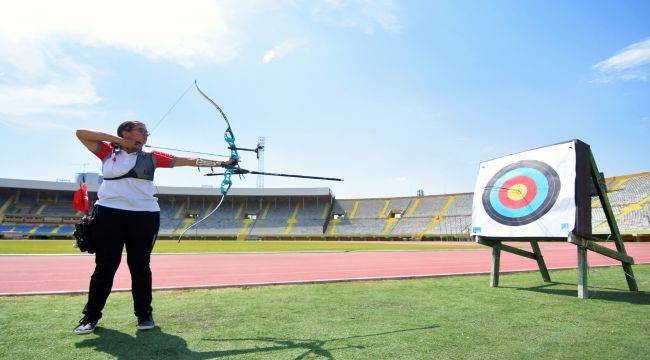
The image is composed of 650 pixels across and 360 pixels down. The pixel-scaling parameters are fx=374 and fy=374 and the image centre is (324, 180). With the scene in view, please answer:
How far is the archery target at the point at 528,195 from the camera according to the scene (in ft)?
19.8

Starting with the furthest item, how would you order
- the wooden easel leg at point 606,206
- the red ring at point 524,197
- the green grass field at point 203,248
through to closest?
the green grass field at point 203,248
the red ring at point 524,197
the wooden easel leg at point 606,206

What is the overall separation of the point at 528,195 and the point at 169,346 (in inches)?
242

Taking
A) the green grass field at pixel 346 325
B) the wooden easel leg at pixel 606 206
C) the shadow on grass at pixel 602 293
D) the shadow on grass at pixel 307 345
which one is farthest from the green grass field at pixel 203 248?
the shadow on grass at pixel 307 345

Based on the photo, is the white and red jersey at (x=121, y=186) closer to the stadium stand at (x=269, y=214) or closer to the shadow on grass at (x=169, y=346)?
the shadow on grass at (x=169, y=346)

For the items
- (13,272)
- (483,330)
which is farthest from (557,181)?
(13,272)

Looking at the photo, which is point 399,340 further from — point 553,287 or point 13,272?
point 13,272

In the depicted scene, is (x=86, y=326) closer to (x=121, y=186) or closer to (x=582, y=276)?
(x=121, y=186)

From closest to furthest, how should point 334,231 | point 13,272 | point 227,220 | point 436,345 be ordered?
1. point 436,345
2. point 13,272
3. point 334,231
4. point 227,220

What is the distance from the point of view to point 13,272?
1002cm

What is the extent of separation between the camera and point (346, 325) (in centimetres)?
400

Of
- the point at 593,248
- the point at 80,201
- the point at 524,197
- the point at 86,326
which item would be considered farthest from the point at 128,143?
the point at 593,248

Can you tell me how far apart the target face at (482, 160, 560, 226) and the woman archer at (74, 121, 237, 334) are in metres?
5.85

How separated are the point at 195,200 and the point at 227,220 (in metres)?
7.81

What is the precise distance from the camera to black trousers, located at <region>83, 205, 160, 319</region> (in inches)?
151
